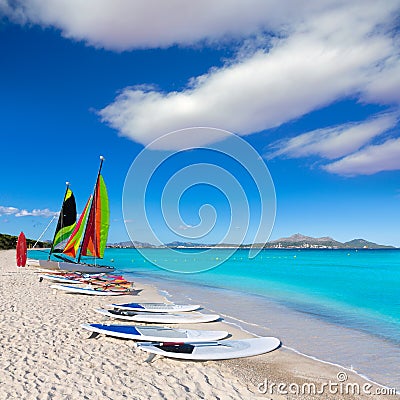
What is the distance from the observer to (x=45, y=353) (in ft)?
25.0

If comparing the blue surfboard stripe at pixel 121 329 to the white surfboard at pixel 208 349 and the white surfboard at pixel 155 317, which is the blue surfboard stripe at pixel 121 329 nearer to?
the white surfboard at pixel 208 349

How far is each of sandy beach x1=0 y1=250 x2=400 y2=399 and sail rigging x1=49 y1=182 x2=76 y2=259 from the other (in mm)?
16909

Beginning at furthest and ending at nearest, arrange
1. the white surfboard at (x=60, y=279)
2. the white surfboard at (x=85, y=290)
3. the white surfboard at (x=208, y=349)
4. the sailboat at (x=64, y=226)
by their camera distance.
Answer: the sailboat at (x=64, y=226), the white surfboard at (x=60, y=279), the white surfboard at (x=85, y=290), the white surfboard at (x=208, y=349)

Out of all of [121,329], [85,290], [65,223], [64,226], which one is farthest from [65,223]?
[121,329]

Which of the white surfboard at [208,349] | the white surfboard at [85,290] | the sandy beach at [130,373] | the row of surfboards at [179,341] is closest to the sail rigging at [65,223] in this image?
the white surfboard at [85,290]

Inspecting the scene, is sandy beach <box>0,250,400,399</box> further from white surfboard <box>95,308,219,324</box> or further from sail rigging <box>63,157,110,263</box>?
sail rigging <box>63,157,110,263</box>

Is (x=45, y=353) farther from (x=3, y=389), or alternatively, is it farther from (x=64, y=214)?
(x=64, y=214)

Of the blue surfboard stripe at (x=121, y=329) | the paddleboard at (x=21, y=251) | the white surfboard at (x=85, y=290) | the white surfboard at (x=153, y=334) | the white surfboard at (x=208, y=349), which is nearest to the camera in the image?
the white surfboard at (x=208, y=349)

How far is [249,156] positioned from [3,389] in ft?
43.8

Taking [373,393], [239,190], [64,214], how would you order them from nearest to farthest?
[373,393] → [239,190] → [64,214]

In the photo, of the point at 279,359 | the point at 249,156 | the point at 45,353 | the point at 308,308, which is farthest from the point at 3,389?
the point at 308,308

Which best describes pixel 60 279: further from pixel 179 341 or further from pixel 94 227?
pixel 179 341

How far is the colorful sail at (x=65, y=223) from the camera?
26.1m

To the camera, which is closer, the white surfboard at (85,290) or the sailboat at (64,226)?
the white surfboard at (85,290)
